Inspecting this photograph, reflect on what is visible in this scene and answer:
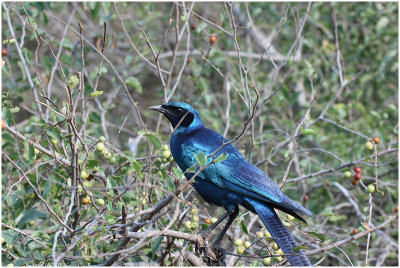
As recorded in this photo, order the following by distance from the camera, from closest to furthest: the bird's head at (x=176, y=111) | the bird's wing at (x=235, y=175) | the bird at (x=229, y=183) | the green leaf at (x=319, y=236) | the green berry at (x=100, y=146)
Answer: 1. the green leaf at (x=319, y=236)
2. the green berry at (x=100, y=146)
3. the bird at (x=229, y=183)
4. the bird's wing at (x=235, y=175)
5. the bird's head at (x=176, y=111)

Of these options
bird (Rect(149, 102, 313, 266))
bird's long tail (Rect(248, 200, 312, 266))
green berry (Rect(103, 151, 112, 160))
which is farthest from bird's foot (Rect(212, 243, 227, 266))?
green berry (Rect(103, 151, 112, 160))

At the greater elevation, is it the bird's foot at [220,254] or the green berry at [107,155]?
the green berry at [107,155]

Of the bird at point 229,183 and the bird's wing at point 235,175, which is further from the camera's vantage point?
the bird's wing at point 235,175

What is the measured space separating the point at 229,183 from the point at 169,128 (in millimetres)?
1169

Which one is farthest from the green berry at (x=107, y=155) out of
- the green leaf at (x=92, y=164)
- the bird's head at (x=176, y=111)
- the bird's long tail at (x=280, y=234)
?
the bird's long tail at (x=280, y=234)

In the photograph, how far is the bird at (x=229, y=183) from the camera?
367 cm

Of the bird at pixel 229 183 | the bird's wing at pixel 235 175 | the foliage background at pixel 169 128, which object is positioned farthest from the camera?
the bird's wing at pixel 235 175

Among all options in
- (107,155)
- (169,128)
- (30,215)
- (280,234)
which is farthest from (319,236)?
(169,128)

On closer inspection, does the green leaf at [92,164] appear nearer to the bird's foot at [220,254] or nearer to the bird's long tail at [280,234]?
the bird's foot at [220,254]

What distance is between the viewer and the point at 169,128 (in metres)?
4.96

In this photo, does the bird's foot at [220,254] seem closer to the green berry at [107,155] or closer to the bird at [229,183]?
the bird at [229,183]

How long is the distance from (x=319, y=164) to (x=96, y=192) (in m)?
2.75

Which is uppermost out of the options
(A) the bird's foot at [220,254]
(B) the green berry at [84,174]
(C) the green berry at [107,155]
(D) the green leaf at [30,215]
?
(C) the green berry at [107,155]

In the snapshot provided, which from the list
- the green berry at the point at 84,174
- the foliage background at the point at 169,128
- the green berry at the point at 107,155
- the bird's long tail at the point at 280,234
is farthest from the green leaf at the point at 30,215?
the bird's long tail at the point at 280,234
